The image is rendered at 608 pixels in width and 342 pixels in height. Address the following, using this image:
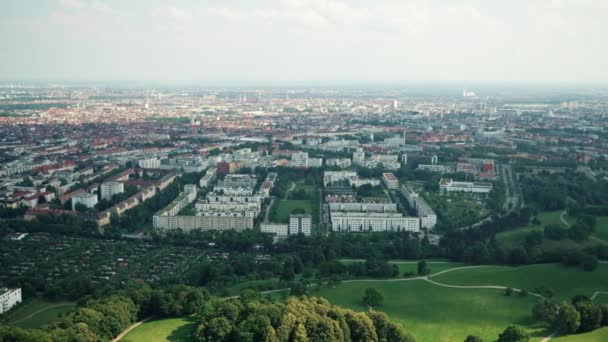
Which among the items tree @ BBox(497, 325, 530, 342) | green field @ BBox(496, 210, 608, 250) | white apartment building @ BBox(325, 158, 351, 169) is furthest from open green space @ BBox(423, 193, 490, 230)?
tree @ BBox(497, 325, 530, 342)

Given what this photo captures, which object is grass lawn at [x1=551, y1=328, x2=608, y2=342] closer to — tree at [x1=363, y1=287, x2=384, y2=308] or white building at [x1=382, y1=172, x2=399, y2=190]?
tree at [x1=363, y1=287, x2=384, y2=308]

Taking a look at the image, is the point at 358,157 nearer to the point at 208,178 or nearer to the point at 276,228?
the point at 208,178

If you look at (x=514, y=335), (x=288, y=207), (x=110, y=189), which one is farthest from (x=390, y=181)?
(x=514, y=335)

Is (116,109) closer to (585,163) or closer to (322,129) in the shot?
(322,129)

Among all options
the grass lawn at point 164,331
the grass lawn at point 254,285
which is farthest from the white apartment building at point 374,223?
the grass lawn at point 164,331

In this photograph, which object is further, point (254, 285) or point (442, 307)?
point (254, 285)

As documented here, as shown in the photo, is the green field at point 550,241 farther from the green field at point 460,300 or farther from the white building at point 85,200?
the white building at point 85,200
